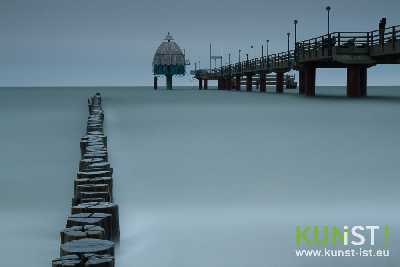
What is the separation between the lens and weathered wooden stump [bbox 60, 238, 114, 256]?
5252mm

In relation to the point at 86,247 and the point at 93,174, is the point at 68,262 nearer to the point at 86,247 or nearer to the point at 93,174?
the point at 86,247

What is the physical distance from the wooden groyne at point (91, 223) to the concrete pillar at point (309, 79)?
4863cm

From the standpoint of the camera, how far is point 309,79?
60.6 metres

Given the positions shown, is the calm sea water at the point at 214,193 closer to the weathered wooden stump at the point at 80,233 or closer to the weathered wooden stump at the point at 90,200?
the weathered wooden stump at the point at 90,200

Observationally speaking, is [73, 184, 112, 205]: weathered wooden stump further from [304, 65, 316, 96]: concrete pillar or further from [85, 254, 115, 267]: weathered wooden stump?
[304, 65, 316, 96]: concrete pillar

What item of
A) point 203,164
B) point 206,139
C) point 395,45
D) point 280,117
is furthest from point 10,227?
point 395,45

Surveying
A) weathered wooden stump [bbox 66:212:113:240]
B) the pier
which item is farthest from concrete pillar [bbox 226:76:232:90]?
weathered wooden stump [bbox 66:212:113:240]

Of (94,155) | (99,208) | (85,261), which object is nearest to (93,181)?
(99,208)

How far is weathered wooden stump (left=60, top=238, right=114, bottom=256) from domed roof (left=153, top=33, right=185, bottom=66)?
497 feet

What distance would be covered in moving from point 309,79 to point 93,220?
55.3 metres

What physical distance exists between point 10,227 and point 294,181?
19.1 feet

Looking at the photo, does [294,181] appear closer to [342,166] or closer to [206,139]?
[342,166]

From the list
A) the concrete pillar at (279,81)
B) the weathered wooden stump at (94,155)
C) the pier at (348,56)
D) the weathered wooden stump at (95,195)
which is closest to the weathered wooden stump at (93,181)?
the weathered wooden stump at (95,195)

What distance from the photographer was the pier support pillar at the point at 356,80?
167 ft
